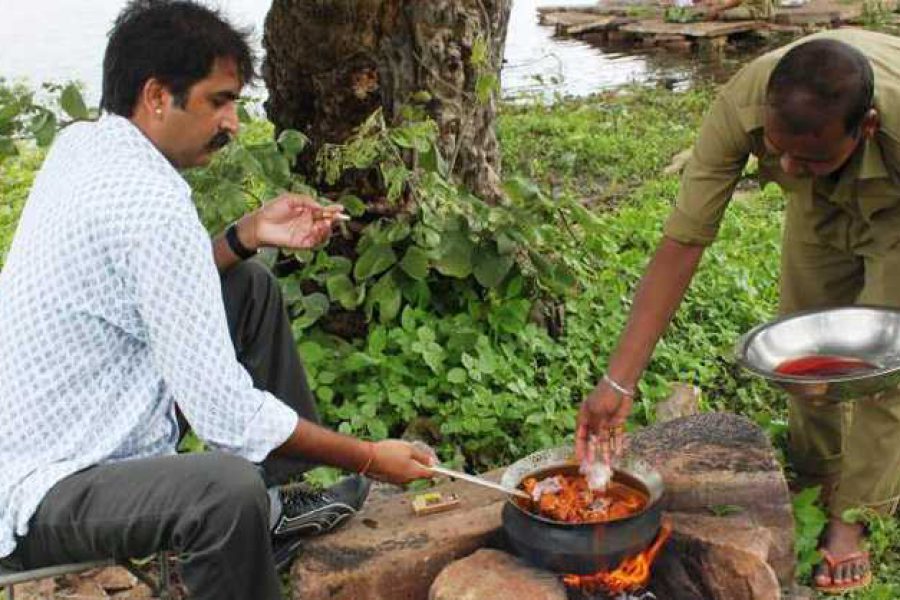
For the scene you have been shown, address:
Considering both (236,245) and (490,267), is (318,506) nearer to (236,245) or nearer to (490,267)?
(236,245)

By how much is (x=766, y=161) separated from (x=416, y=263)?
1.45m

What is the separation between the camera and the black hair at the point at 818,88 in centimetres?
298

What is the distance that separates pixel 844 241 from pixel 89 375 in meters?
2.20

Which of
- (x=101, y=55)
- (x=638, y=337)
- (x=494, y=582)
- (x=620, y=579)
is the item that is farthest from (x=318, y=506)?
(x=101, y=55)

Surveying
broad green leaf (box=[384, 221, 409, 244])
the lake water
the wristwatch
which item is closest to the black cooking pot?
the wristwatch

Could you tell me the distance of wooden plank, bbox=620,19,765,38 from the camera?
607 inches

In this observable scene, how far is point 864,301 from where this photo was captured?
11.7 ft

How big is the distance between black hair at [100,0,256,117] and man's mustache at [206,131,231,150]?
125 mm

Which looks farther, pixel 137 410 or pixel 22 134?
pixel 22 134

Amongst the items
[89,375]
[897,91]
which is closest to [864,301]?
[897,91]

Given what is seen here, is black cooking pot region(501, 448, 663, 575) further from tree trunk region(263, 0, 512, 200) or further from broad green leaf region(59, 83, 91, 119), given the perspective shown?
broad green leaf region(59, 83, 91, 119)

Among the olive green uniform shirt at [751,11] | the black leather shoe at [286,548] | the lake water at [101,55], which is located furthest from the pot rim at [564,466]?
the olive green uniform shirt at [751,11]

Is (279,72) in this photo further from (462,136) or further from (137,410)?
(137,410)

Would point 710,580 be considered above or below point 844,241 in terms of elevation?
below
